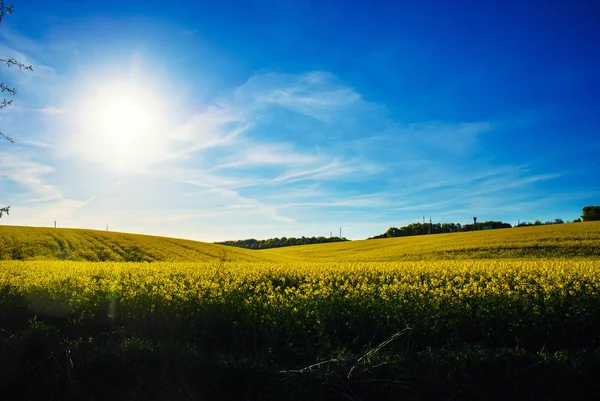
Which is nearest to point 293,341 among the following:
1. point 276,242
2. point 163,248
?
point 163,248

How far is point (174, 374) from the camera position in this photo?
5301mm

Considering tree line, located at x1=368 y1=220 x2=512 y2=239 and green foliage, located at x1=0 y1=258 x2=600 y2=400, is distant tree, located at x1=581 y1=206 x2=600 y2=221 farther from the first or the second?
green foliage, located at x1=0 y1=258 x2=600 y2=400

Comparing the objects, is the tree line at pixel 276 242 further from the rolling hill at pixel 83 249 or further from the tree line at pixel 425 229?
the rolling hill at pixel 83 249

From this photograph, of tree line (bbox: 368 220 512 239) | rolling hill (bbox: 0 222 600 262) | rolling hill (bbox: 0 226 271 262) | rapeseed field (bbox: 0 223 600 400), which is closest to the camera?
rapeseed field (bbox: 0 223 600 400)

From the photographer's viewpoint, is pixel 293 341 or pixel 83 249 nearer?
pixel 293 341

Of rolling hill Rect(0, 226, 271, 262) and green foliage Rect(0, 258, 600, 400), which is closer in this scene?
green foliage Rect(0, 258, 600, 400)

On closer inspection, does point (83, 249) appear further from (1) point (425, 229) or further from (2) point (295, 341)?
(1) point (425, 229)

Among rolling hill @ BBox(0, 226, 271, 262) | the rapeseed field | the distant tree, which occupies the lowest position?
the rapeseed field

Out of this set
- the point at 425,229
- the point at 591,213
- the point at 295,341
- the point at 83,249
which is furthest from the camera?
the point at 425,229

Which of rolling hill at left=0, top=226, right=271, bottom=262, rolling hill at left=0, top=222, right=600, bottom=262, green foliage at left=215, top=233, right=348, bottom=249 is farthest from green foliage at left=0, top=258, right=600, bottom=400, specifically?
green foliage at left=215, top=233, right=348, bottom=249

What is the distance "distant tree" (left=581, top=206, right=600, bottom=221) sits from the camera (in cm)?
7464

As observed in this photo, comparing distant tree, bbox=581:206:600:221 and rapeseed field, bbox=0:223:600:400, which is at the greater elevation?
distant tree, bbox=581:206:600:221

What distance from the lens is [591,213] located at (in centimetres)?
7600

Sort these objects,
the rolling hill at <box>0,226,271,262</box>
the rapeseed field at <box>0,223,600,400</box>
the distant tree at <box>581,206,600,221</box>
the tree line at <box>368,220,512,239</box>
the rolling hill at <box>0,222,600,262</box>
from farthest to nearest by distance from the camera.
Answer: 1. the tree line at <box>368,220,512,239</box>
2. the distant tree at <box>581,206,600,221</box>
3. the rolling hill at <box>0,222,600,262</box>
4. the rolling hill at <box>0,226,271,262</box>
5. the rapeseed field at <box>0,223,600,400</box>
